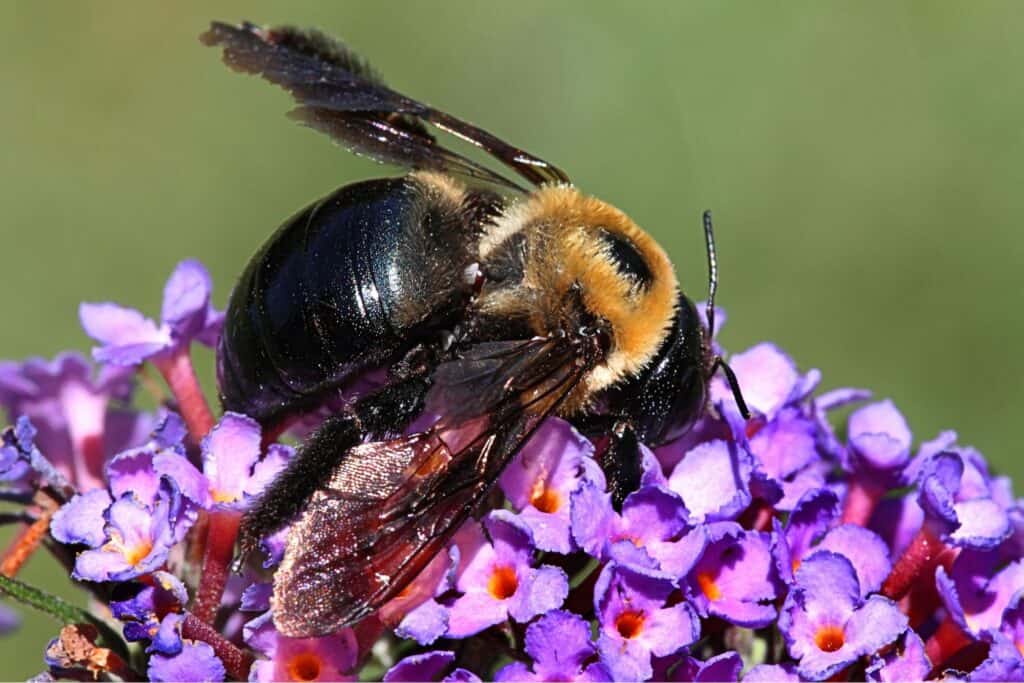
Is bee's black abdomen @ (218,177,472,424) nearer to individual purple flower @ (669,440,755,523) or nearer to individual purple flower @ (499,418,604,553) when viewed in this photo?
individual purple flower @ (499,418,604,553)

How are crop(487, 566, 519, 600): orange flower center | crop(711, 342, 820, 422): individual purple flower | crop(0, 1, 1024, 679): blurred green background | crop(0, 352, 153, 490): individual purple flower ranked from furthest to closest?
crop(0, 1, 1024, 679): blurred green background → crop(0, 352, 153, 490): individual purple flower → crop(711, 342, 820, 422): individual purple flower → crop(487, 566, 519, 600): orange flower center

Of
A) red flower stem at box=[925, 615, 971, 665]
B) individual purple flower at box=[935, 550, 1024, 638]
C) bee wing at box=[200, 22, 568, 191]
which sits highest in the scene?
bee wing at box=[200, 22, 568, 191]

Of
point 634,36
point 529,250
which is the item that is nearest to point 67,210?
point 634,36

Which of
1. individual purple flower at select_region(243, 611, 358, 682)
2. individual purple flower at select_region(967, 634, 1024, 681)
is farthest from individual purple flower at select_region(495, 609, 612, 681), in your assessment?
individual purple flower at select_region(967, 634, 1024, 681)

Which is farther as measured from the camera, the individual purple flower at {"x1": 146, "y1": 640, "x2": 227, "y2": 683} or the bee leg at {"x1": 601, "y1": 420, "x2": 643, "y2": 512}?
the bee leg at {"x1": 601, "y1": 420, "x2": 643, "y2": 512}

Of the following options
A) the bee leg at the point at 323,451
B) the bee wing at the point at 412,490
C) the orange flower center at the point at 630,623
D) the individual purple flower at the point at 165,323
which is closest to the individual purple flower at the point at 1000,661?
the orange flower center at the point at 630,623

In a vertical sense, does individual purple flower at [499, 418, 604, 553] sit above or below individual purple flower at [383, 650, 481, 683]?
above

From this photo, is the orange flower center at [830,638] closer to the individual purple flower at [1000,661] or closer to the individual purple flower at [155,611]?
the individual purple flower at [1000,661]
